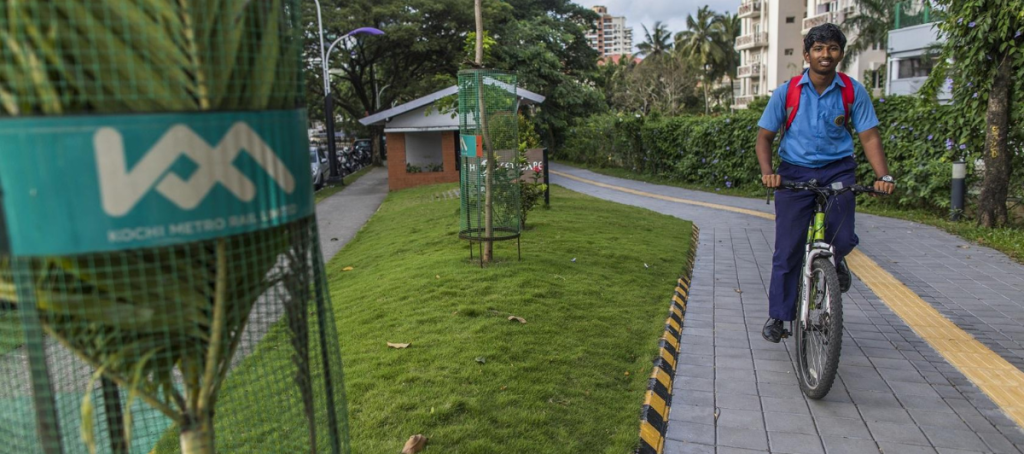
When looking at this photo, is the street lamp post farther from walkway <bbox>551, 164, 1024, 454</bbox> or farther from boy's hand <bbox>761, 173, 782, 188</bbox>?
boy's hand <bbox>761, 173, 782, 188</bbox>

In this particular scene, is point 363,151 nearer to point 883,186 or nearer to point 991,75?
point 991,75

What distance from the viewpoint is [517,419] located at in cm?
367

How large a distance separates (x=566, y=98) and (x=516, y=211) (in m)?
25.2

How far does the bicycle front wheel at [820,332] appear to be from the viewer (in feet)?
12.6

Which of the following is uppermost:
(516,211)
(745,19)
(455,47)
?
(745,19)

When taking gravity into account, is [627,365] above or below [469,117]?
below

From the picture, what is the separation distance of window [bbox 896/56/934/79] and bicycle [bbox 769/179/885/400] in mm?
28130

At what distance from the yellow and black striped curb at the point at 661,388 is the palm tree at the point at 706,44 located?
200 ft

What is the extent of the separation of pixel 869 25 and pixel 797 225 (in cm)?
4174

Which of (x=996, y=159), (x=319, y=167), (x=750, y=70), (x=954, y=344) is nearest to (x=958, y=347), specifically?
(x=954, y=344)

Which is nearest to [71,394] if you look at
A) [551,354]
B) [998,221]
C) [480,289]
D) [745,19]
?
[551,354]

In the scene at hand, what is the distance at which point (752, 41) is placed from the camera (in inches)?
2234

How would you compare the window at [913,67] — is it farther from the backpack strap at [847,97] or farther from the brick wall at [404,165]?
the backpack strap at [847,97]

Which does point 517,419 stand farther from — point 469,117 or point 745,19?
point 745,19
